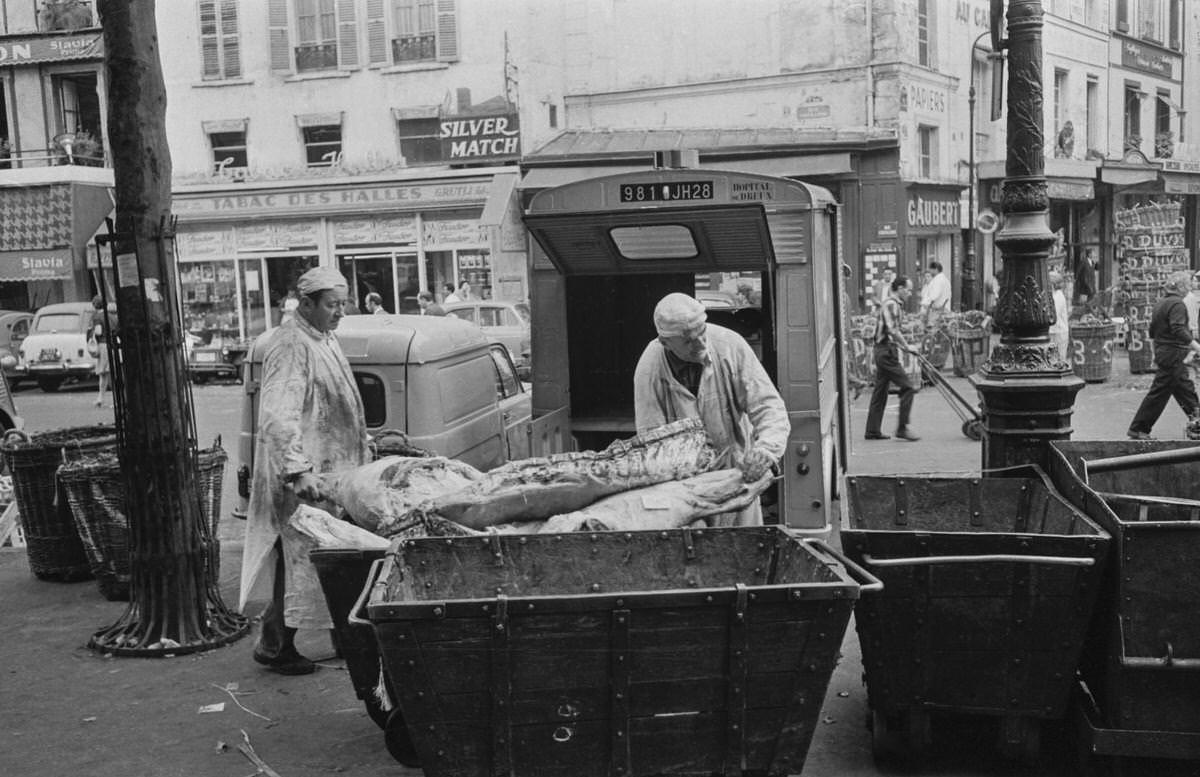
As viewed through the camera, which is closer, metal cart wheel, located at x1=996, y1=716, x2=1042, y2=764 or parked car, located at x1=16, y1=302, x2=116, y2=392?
metal cart wheel, located at x1=996, y1=716, x2=1042, y2=764

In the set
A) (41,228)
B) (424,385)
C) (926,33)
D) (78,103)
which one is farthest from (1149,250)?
(78,103)

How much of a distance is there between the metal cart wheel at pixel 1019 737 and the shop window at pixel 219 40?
28.4 metres

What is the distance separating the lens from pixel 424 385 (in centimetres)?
824

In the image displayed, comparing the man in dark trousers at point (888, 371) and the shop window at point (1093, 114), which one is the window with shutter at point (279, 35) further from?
the shop window at point (1093, 114)

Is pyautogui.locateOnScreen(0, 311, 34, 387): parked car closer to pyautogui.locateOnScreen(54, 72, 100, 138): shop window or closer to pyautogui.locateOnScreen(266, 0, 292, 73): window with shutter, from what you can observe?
Answer: pyautogui.locateOnScreen(54, 72, 100, 138): shop window

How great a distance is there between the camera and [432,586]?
174 inches

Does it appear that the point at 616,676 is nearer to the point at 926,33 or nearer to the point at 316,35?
the point at 926,33

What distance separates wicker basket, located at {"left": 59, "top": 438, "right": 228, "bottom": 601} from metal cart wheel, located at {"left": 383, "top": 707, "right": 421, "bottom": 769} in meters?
3.22

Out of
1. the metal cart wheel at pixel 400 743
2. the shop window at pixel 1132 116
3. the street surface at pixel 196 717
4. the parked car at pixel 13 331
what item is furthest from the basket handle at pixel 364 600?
the shop window at pixel 1132 116

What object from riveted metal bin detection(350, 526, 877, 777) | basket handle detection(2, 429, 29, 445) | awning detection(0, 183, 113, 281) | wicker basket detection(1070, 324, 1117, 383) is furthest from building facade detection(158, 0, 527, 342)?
riveted metal bin detection(350, 526, 877, 777)

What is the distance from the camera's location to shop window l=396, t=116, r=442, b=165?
93.8 ft

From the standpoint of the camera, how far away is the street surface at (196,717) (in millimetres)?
5117

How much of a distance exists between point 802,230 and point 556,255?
5.59 feet

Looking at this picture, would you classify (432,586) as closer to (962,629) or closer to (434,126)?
(962,629)
